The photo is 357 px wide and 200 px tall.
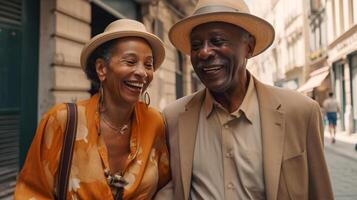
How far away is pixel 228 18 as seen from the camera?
220 centimetres

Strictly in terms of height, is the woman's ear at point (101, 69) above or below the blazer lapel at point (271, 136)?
above

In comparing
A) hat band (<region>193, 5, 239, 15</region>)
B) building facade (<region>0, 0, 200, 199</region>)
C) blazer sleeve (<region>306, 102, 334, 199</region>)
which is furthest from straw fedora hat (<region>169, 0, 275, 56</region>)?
building facade (<region>0, 0, 200, 199</region>)

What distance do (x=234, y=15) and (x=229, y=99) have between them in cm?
49

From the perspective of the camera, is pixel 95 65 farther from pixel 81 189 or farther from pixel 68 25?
pixel 68 25

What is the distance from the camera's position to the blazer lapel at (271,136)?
200 cm

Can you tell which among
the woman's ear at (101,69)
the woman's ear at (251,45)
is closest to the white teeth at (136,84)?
the woman's ear at (101,69)

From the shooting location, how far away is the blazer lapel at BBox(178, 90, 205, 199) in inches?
84.6

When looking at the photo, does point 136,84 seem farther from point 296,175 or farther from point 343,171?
point 343,171

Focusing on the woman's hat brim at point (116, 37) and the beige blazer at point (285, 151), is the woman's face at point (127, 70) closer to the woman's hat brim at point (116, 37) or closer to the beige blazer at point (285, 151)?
the woman's hat brim at point (116, 37)

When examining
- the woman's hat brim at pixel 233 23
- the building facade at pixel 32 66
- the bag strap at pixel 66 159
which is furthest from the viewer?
the building facade at pixel 32 66

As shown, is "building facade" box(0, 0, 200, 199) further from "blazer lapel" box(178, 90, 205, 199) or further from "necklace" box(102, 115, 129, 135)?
"blazer lapel" box(178, 90, 205, 199)

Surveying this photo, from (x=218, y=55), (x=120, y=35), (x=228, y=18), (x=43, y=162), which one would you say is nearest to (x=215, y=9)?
(x=228, y=18)

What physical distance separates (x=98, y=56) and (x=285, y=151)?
3.92 feet

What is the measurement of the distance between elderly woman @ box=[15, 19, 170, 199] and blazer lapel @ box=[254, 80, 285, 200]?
A: 0.63m
